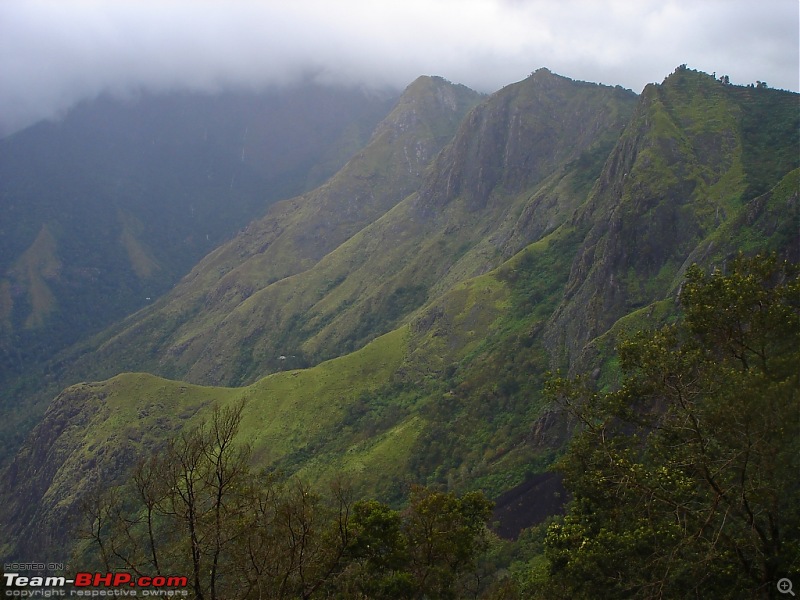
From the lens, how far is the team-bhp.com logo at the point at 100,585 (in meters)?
22.3

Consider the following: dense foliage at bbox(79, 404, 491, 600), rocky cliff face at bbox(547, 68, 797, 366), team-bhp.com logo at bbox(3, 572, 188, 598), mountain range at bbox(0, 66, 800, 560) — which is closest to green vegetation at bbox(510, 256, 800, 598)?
dense foliage at bbox(79, 404, 491, 600)

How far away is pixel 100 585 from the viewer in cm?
2705

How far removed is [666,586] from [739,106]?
156669 millimetres

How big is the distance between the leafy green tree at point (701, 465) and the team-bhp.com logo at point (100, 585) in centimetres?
1705

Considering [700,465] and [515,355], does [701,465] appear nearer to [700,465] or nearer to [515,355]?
[700,465]

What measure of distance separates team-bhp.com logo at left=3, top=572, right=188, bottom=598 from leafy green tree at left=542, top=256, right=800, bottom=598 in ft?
55.9

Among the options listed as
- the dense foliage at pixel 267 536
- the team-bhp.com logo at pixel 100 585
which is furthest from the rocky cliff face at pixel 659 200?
the team-bhp.com logo at pixel 100 585

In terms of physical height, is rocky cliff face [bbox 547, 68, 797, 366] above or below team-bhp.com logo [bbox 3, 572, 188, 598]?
above

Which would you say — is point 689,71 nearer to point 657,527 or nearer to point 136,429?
point 657,527

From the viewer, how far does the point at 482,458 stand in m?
121

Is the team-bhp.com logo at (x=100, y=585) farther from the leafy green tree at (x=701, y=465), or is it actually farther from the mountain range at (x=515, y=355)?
the mountain range at (x=515, y=355)

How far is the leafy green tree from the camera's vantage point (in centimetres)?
2025

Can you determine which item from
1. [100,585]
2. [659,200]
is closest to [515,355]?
[659,200]

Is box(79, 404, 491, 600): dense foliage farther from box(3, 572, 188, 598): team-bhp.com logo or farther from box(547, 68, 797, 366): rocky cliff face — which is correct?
box(547, 68, 797, 366): rocky cliff face
